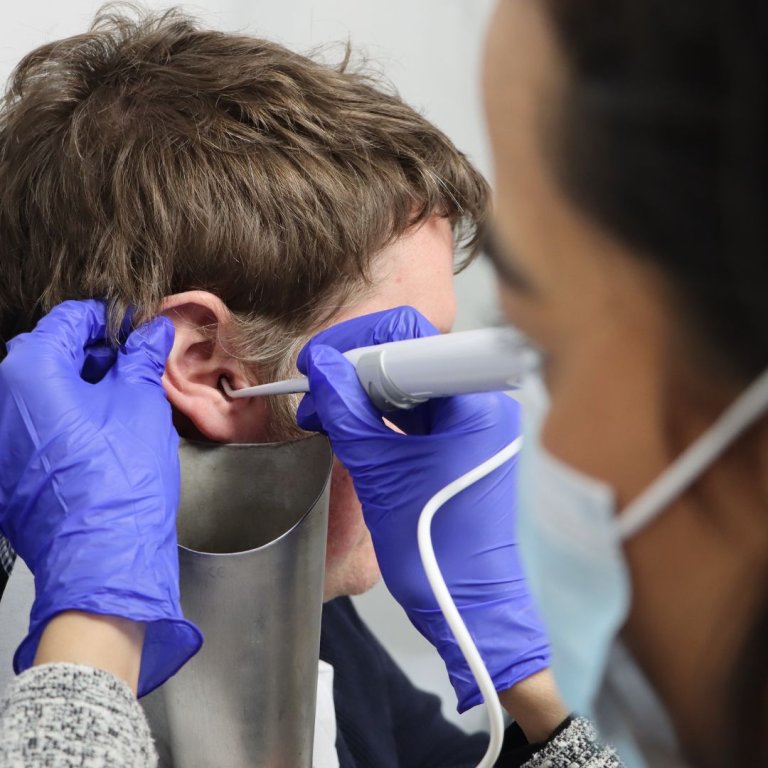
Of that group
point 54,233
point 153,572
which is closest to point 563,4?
point 153,572

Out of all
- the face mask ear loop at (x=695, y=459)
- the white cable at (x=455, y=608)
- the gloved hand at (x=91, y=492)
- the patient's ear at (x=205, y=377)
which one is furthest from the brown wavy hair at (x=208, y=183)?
the face mask ear loop at (x=695, y=459)

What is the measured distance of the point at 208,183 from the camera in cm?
94

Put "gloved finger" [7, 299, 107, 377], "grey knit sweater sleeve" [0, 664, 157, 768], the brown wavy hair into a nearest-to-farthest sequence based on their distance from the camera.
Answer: "grey knit sweater sleeve" [0, 664, 157, 768]
"gloved finger" [7, 299, 107, 377]
the brown wavy hair

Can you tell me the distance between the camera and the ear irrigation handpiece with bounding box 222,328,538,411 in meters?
0.58

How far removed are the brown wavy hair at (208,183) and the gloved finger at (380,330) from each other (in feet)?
0.39

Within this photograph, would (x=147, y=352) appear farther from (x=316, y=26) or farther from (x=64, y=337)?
(x=316, y=26)

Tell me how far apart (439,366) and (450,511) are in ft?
0.64

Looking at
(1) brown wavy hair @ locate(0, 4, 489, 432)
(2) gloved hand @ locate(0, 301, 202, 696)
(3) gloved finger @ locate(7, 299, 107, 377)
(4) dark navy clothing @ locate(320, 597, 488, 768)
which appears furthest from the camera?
(4) dark navy clothing @ locate(320, 597, 488, 768)

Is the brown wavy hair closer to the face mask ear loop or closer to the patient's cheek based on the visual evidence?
the patient's cheek

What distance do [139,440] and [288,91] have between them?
0.41 metres

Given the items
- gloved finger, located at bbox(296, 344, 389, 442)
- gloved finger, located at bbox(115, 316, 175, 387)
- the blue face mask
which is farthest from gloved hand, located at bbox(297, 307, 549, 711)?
the blue face mask

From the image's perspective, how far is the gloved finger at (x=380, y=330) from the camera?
838mm

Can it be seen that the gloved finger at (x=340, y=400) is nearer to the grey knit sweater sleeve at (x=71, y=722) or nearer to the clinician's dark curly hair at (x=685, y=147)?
the grey knit sweater sleeve at (x=71, y=722)

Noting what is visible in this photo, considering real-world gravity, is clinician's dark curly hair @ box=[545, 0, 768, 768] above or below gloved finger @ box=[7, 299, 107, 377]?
above
